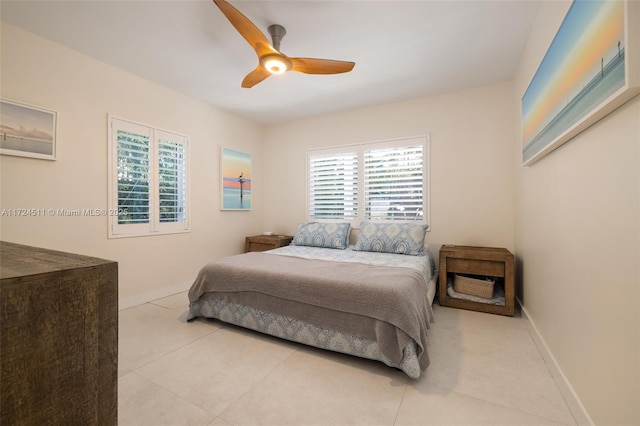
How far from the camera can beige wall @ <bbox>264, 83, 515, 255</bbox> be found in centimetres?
320

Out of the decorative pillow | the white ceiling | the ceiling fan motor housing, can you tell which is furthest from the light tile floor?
the white ceiling

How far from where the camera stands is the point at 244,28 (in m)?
1.86

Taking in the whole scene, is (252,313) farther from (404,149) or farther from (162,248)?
Answer: (404,149)

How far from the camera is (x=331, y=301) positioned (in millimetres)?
1991

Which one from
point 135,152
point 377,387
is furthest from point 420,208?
point 135,152

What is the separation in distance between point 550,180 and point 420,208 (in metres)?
1.83

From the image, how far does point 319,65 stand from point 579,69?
5.56 ft

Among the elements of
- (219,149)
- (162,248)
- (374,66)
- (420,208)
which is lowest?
(162,248)

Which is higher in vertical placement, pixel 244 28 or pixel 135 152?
pixel 244 28

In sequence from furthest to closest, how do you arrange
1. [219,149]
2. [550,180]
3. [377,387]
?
1. [219,149]
2. [550,180]
3. [377,387]

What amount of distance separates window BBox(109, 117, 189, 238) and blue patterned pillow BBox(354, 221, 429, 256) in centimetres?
239

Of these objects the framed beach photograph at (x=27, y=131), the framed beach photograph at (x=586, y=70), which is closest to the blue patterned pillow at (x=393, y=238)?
the framed beach photograph at (x=586, y=70)

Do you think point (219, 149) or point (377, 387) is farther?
point (219, 149)

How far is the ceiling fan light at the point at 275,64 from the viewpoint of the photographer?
213cm
